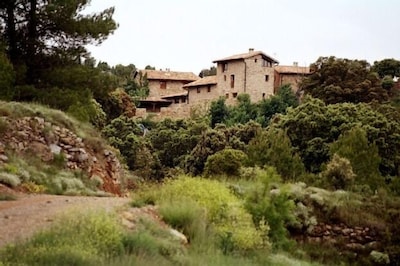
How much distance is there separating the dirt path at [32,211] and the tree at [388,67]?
6283 centimetres

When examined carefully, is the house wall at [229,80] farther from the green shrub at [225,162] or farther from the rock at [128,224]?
the rock at [128,224]

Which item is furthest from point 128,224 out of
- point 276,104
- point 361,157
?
point 276,104

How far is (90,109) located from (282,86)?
157ft

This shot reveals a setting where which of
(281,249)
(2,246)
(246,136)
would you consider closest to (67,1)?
(281,249)

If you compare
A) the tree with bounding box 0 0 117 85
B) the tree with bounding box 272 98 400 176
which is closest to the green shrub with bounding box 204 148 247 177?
the tree with bounding box 272 98 400 176

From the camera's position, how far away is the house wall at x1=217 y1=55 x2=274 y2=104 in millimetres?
72188

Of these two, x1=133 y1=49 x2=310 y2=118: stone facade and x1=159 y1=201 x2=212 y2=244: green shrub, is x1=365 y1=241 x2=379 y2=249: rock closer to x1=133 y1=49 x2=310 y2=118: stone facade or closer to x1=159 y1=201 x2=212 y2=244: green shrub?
x1=159 y1=201 x2=212 y2=244: green shrub

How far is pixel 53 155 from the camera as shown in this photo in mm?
17000

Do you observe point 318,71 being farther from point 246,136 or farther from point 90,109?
point 90,109

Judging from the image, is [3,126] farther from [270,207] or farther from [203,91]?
[203,91]

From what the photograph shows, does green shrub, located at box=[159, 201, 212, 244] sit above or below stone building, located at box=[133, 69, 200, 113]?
below

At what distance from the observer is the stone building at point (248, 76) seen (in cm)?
7231

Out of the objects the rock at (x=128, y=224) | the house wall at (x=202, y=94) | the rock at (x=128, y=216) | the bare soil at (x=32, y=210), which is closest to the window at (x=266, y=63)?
the house wall at (x=202, y=94)

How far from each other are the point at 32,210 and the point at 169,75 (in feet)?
244
